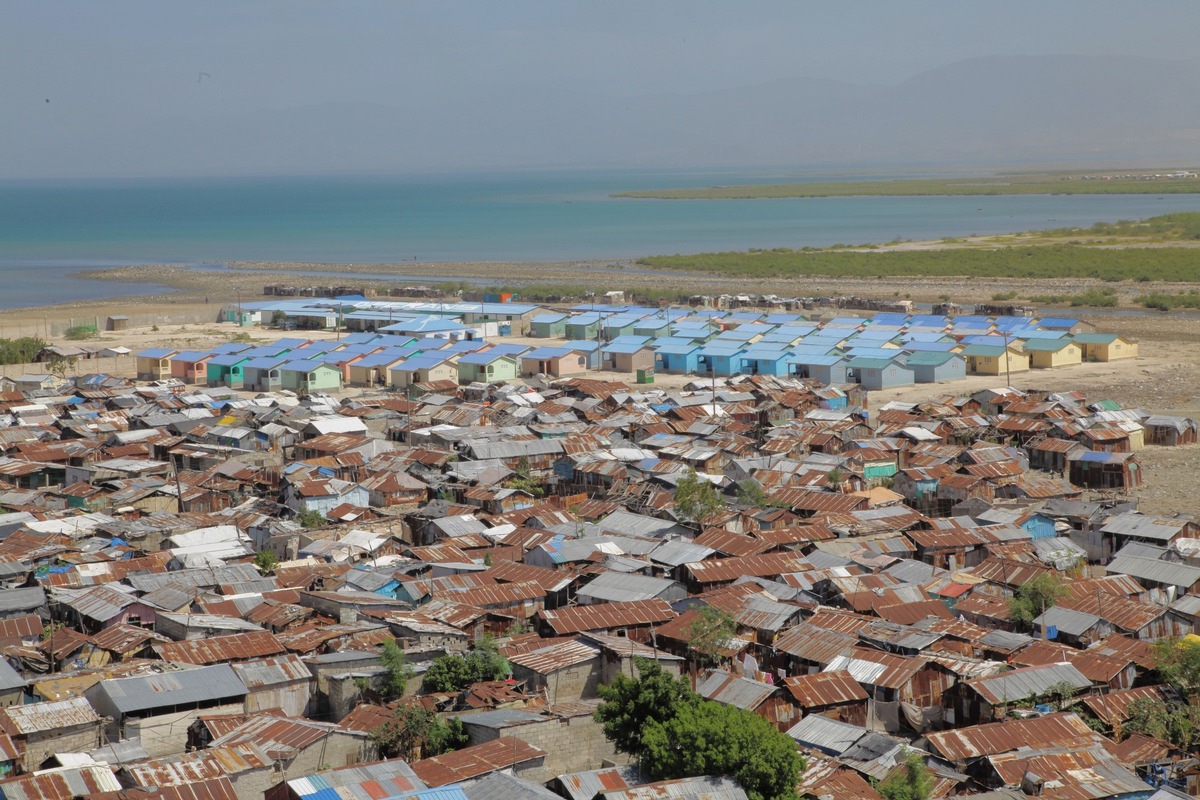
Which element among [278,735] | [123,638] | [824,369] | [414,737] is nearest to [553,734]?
[414,737]

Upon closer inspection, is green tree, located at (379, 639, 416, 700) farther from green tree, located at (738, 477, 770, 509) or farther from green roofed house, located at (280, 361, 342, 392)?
green roofed house, located at (280, 361, 342, 392)

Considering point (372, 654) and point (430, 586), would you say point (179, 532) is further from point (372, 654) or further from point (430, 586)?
point (372, 654)

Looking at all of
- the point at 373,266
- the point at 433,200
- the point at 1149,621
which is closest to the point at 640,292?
the point at 373,266

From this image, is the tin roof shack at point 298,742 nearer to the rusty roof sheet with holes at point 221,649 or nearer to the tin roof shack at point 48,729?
the tin roof shack at point 48,729

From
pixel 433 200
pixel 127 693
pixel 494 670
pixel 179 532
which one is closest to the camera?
pixel 127 693

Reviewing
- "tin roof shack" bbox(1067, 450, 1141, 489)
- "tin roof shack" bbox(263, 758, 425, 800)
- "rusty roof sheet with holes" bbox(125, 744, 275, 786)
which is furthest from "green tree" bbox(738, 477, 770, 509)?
"rusty roof sheet with holes" bbox(125, 744, 275, 786)
